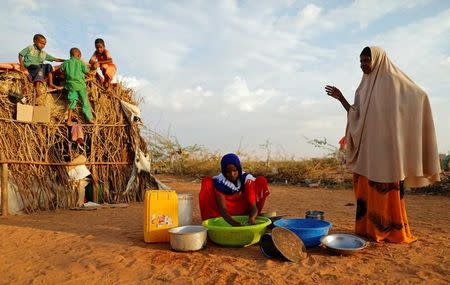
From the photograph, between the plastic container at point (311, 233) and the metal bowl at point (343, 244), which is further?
the plastic container at point (311, 233)

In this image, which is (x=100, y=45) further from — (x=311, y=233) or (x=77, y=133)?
(x=311, y=233)

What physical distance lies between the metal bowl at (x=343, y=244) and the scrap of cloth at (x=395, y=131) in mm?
745

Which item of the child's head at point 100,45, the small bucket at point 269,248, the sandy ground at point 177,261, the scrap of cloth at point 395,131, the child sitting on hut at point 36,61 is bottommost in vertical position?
the sandy ground at point 177,261

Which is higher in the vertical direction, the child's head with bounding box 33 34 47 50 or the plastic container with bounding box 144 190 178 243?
the child's head with bounding box 33 34 47 50

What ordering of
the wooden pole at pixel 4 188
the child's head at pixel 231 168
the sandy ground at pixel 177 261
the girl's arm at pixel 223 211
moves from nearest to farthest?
the sandy ground at pixel 177 261 < the girl's arm at pixel 223 211 < the child's head at pixel 231 168 < the wooden pole at pixel 4 188

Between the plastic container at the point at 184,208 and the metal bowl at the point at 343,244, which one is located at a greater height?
the plastic container at the point at 184,208

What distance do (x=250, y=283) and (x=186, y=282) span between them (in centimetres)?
52

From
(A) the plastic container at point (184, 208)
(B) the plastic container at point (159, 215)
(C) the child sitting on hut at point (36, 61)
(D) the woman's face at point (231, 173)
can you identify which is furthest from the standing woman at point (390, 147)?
(C) the child sitting on hut at point (36, 61)

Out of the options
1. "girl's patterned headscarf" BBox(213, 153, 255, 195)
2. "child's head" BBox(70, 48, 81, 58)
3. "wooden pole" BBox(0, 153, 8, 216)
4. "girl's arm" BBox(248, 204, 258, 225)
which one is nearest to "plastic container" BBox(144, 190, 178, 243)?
"girl's patterned headscarf" BBox(213, 153, 255, 195)

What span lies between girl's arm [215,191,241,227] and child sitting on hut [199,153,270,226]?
0.12 meters

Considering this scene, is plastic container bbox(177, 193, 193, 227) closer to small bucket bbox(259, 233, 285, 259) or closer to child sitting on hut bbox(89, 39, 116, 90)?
small bucket bbox(259, 233, 285, 259)

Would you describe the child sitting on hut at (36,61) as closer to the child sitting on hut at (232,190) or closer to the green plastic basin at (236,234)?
the child sitting on hut at (232,190)

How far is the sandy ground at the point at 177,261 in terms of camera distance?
316cm

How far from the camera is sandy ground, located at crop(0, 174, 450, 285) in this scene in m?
3.16
